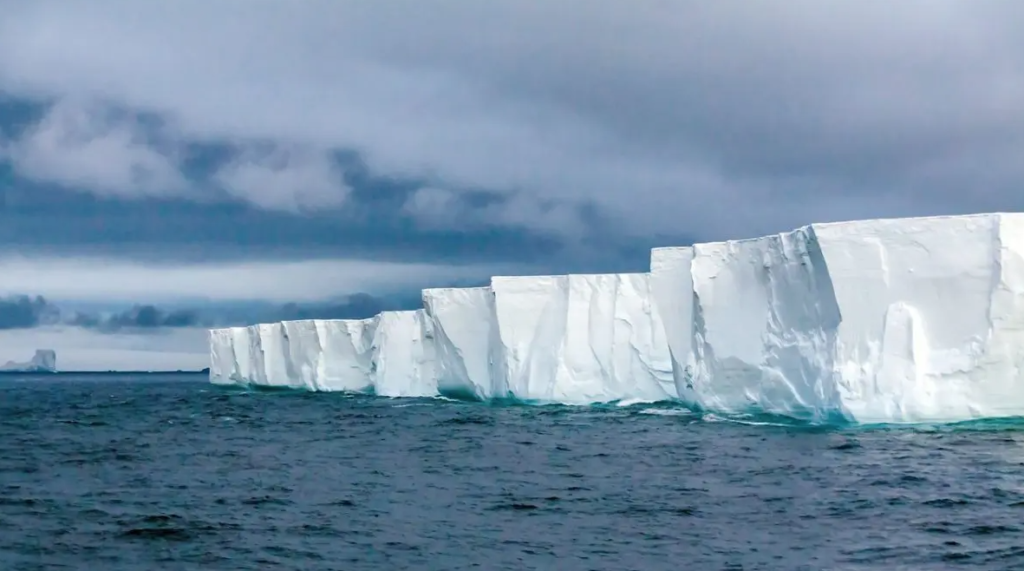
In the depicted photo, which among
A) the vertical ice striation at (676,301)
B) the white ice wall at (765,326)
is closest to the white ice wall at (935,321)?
the white ice wall at (765,326)

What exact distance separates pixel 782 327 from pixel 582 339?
8818mm

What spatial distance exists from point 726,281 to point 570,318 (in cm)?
675

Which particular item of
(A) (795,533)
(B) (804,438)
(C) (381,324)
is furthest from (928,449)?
(C) (381,324)

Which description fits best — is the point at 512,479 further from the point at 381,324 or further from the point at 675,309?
the point at 381,324

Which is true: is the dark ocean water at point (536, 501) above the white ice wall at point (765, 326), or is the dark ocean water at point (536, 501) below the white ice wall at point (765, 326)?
below

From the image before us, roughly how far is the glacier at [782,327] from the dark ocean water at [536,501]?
751 mm

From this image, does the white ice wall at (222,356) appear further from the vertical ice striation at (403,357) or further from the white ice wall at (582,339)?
the white ice wall at (582,339)

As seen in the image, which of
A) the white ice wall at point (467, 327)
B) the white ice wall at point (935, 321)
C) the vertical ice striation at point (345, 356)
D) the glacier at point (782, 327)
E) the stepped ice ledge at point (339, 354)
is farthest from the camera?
the vertical ice striation at point (345, 356)

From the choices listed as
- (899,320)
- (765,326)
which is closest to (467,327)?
(765,326)

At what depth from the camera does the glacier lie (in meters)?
17.1

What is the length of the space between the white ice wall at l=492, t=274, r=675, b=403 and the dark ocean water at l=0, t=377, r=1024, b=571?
260 inches

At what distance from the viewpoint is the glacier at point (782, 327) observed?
17109mm

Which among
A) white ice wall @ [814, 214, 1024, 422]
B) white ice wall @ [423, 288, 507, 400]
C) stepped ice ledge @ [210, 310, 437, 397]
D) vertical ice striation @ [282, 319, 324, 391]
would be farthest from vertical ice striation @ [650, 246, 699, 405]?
vertical ice striation @ [282, 319, 324, 391]

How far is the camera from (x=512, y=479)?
46.7ft
